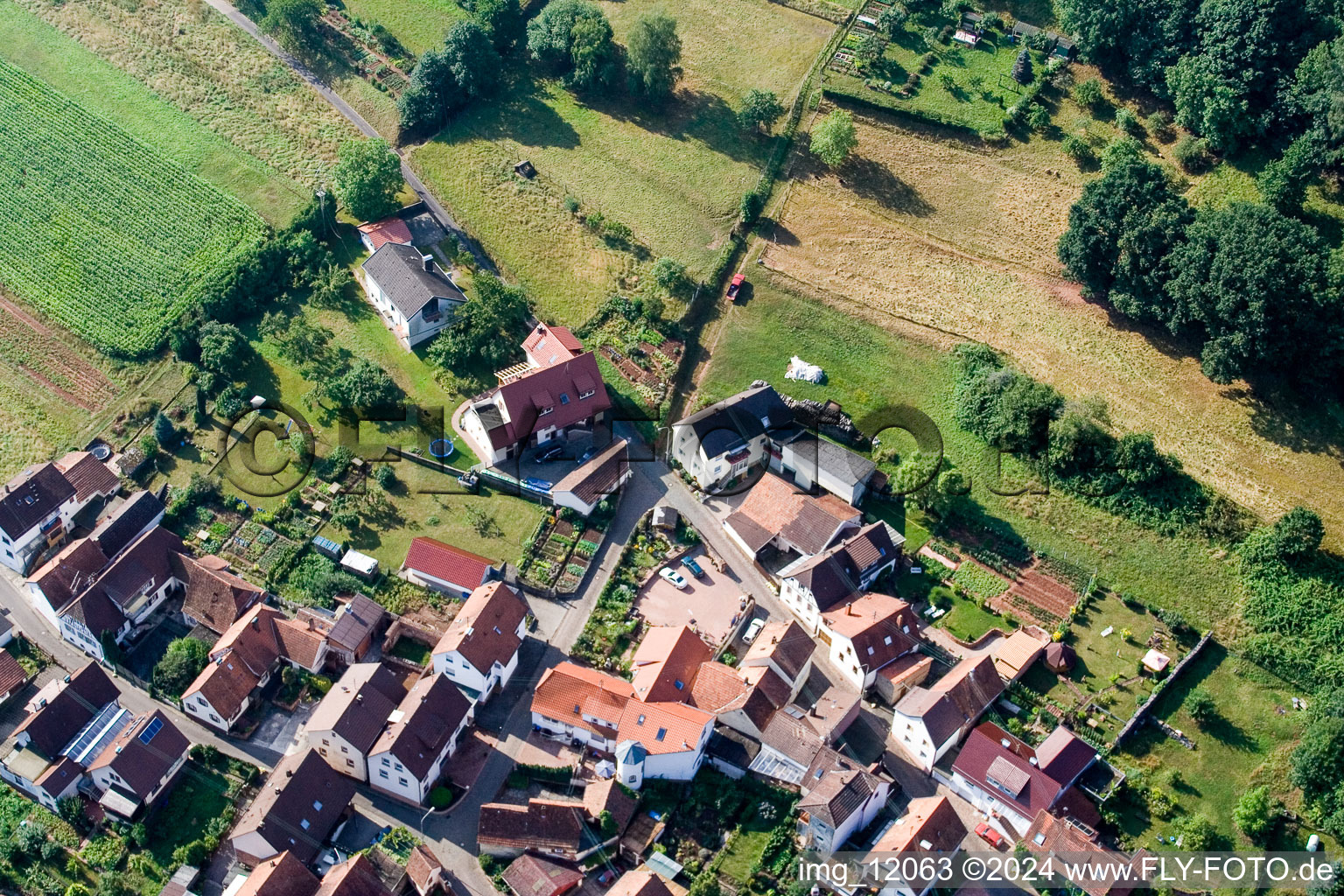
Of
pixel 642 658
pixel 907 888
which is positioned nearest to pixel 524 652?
pixel 642 658

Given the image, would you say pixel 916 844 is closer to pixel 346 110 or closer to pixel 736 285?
pixel 736 285

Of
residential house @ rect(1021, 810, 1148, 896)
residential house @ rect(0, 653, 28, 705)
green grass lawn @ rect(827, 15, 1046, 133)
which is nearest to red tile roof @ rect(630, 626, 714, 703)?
residential house @ rect(1021, 810, 1148, 896)

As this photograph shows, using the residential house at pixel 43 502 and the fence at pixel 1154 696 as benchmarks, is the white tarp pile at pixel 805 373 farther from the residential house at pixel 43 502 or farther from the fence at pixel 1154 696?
the residential house at pixel 43 502

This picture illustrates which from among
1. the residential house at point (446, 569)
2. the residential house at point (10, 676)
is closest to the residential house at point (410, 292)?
the residential house at point (446, 569)

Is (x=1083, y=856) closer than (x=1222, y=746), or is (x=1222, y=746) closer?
(x=1083, y=856)

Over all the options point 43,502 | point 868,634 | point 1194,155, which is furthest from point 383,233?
point 1194,155

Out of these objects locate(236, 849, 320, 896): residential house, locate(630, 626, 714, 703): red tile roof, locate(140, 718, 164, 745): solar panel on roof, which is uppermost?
locate(630, 626, 714, 703): red tile roof

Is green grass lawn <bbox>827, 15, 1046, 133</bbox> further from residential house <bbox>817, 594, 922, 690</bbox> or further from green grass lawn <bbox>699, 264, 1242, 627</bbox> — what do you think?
residential house <bbox>817, 594, 922, 690</bbox>
